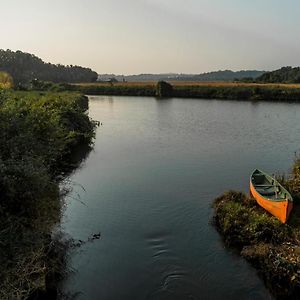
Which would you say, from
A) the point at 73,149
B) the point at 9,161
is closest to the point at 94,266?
the point at 9,161

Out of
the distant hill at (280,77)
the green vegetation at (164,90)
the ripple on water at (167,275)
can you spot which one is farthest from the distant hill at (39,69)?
the ripple on water at (167,275)

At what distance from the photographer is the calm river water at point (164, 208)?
1330cm

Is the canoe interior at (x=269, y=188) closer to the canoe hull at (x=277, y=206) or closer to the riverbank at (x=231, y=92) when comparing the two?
the canoe hull at (x=277, y=206)

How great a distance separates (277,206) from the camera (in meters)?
16.2

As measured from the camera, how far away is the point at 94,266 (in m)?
14.4

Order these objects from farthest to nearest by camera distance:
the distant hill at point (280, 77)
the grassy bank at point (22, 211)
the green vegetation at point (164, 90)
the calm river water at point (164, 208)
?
the distant hill at point (280, 77)
the green vegetation at point (164, 90)
the calm river water at point (164, 208)
the grassy bank at point (22, 211)

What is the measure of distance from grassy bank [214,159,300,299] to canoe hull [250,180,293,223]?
0.72ft

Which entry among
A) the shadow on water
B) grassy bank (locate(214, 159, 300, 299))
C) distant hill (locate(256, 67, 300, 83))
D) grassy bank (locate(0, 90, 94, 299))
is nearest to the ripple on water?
grassy bank (locate(214, 159, 300, 299))

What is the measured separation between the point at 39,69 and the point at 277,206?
149469 millimetres

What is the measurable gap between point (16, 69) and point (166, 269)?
140 metres

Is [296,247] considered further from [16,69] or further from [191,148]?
[16,69]

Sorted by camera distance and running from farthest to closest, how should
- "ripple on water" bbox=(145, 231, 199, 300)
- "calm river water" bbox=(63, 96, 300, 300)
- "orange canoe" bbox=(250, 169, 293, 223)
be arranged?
"orange canoe" bbox=(250, 169, 293, 223)
"calm river water" bbox=(63, 96, 300, 300)
"ripple on water" bbox=(145, 231, 199, 300)

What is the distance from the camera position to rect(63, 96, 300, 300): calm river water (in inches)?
524

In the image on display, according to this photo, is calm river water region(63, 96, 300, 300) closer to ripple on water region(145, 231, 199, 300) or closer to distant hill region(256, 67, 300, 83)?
ripple on water region(145, 231, 199, 300)
